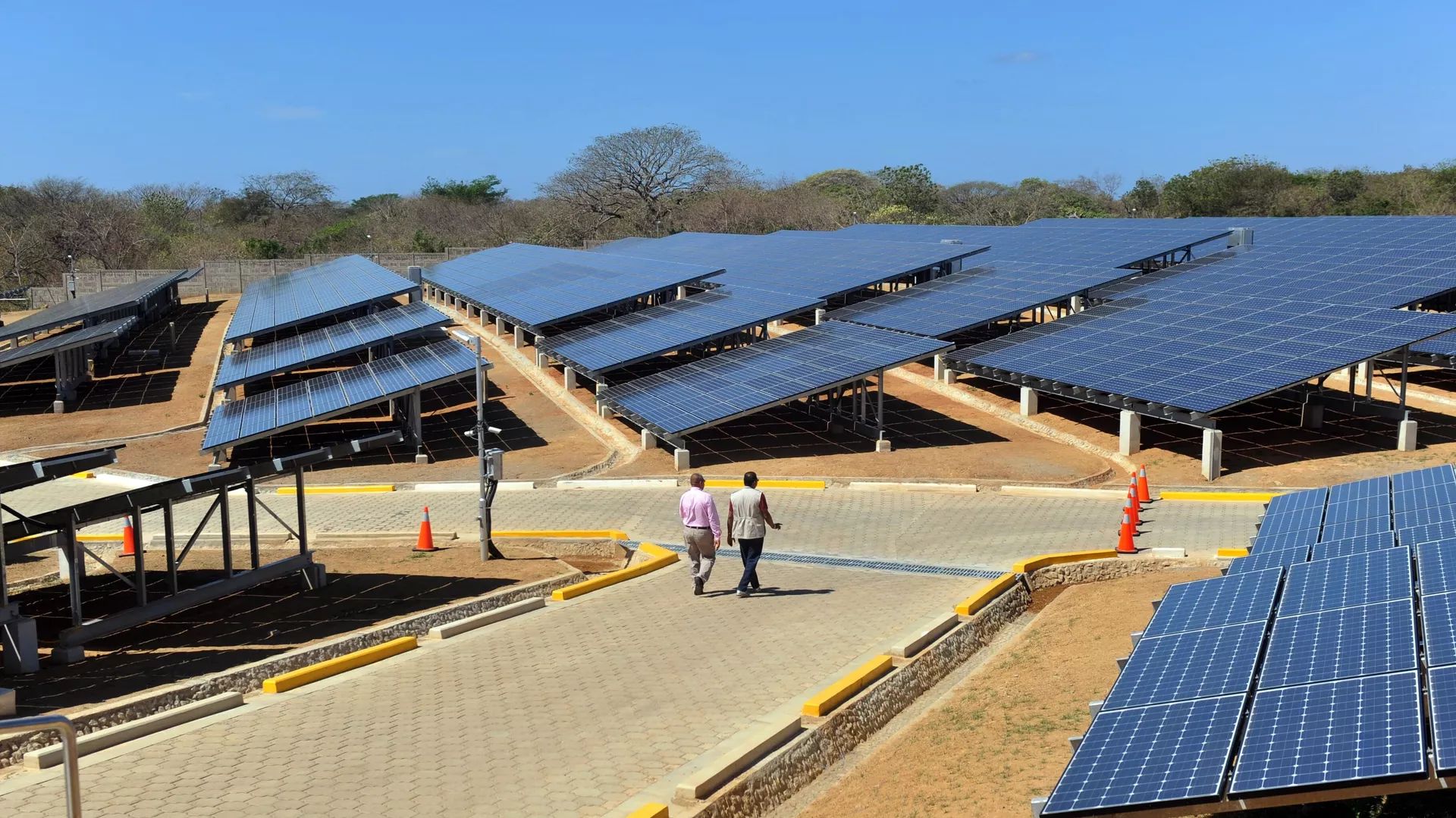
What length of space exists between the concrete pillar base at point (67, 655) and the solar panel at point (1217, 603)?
11.5 m

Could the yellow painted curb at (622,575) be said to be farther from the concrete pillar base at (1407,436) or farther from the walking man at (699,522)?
the concrete pillar base at (1407,436)

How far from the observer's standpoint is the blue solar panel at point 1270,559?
11.9 meters

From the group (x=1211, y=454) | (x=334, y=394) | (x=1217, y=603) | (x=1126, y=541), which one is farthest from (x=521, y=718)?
(x=334, y=394)

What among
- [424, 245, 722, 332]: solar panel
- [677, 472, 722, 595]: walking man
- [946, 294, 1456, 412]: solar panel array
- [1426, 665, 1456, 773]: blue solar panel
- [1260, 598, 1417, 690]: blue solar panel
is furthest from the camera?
[424, 245, 722, 332]: solar panel

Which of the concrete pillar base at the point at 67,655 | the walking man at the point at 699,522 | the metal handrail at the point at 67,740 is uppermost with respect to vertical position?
the metal handrail at the point at 67,740

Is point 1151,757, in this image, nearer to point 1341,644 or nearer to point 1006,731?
point 1341,644

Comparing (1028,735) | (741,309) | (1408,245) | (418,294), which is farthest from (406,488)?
(1408,245)

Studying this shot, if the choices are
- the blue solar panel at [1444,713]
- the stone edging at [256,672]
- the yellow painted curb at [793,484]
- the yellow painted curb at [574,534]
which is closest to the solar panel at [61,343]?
the yellow painted curb at [574,534]

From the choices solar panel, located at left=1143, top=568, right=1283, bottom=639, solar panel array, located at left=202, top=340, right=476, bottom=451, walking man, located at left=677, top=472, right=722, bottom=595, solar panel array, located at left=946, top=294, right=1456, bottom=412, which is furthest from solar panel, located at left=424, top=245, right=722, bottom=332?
solar panel, located at left=1143, top=568, right=1283, bottom=639

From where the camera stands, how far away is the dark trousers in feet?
48.3

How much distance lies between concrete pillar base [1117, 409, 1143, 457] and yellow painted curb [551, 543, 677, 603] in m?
11.3

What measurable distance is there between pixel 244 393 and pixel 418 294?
818 cm

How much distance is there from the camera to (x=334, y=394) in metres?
27.9

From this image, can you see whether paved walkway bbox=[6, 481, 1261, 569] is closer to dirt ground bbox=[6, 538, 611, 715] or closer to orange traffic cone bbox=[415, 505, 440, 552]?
orange traffic cone bbox=[415, 505, 440, 552]
